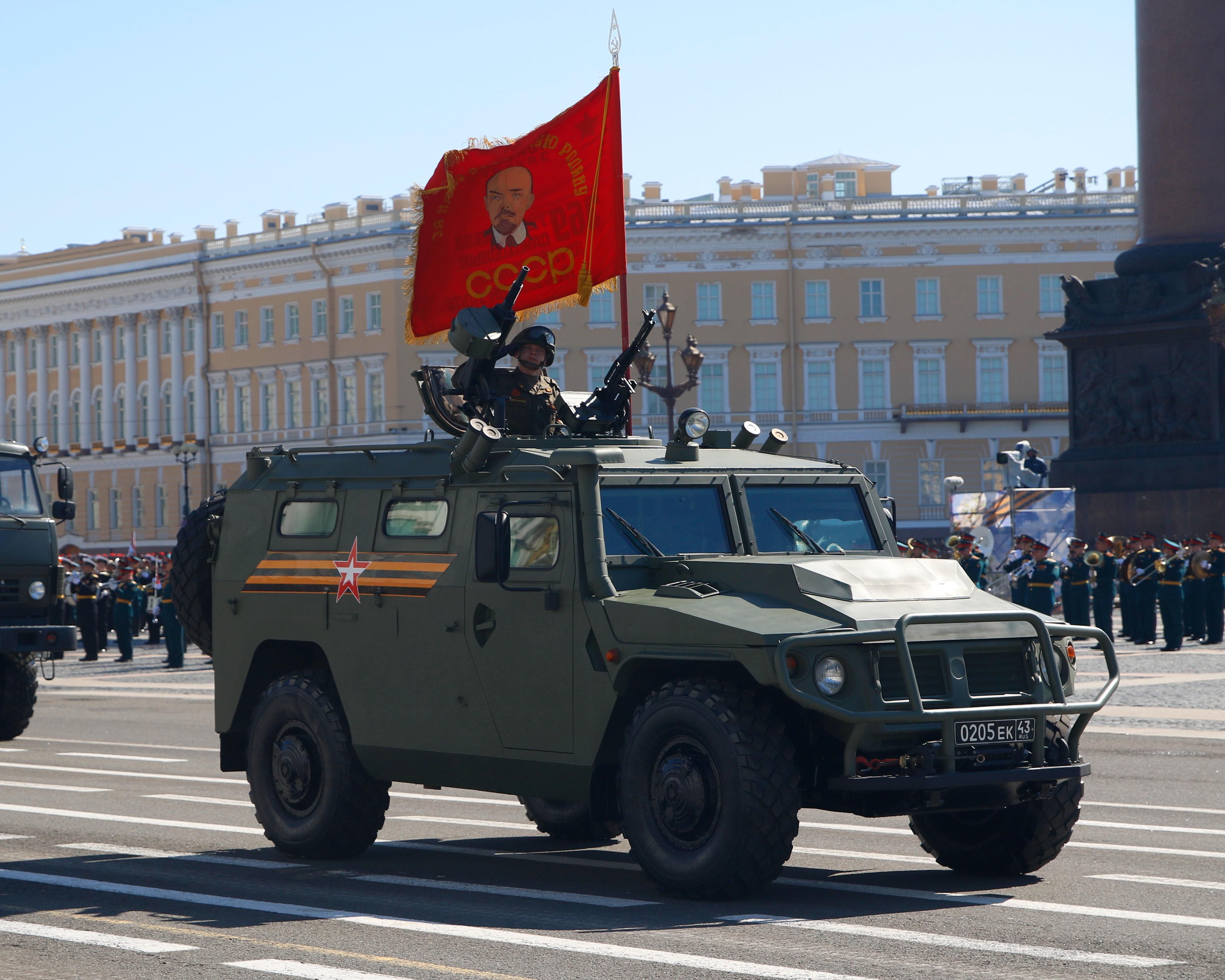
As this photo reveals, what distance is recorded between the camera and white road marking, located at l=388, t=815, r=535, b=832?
12.2 meters

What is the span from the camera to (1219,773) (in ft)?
49.3

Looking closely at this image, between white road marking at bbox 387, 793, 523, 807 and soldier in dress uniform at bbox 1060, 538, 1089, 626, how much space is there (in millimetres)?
17051

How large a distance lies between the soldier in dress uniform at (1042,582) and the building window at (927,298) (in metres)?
58.6

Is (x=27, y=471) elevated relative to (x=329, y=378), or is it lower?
lower

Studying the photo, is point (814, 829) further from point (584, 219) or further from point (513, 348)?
point (584, 219)

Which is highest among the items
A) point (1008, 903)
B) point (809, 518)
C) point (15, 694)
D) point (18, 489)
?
point (18, 489)

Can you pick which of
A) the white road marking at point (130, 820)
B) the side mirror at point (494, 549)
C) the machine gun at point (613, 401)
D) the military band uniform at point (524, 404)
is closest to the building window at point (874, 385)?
the white road marking at point (130, 820)

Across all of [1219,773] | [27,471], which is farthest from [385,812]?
[27,471]

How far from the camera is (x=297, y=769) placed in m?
10.7

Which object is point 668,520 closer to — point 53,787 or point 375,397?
point 53,787

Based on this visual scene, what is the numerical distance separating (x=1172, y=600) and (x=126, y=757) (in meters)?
16.9

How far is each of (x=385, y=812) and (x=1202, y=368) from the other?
2477cm

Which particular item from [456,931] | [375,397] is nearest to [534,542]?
[456,931]

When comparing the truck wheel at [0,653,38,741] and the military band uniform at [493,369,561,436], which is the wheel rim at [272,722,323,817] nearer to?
the military band uniform at [493,369,561,436]
